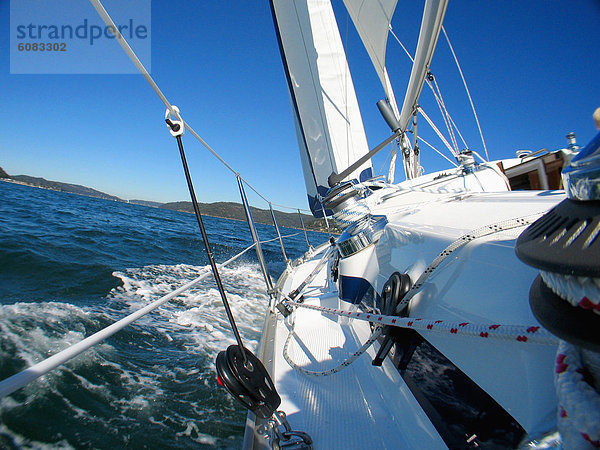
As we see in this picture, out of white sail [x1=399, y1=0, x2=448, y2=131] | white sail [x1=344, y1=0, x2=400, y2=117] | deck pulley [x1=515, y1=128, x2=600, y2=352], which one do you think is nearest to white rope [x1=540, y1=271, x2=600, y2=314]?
deck pulley [x1=515, y1=128, x2=600, y2=352]

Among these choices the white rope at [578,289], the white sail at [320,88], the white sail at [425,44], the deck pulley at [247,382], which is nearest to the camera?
the white rope at [578,289]

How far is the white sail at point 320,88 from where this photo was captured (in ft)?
12.8

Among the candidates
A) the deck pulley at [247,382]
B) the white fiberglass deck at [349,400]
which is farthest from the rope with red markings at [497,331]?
the deck pulley at [247,382]

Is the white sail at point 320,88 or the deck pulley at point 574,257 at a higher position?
→ the white sail at point 320,88

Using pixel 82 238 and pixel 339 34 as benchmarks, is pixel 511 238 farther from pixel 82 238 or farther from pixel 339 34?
pixel 82 238

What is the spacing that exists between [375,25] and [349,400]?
3156 mm

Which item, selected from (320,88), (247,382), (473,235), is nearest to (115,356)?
(247,382)

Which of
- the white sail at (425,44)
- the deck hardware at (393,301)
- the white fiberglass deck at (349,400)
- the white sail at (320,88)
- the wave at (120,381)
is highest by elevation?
the white sail at (320,88)

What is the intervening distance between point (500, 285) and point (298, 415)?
723 mm

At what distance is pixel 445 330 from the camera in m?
0.47

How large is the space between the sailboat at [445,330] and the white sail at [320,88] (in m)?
2.14

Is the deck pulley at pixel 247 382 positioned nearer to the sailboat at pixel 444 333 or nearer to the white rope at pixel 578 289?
the sailboat at pixel 444 333

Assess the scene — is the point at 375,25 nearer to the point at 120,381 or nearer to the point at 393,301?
the point at 393,301

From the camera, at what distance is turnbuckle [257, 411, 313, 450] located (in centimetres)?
73
